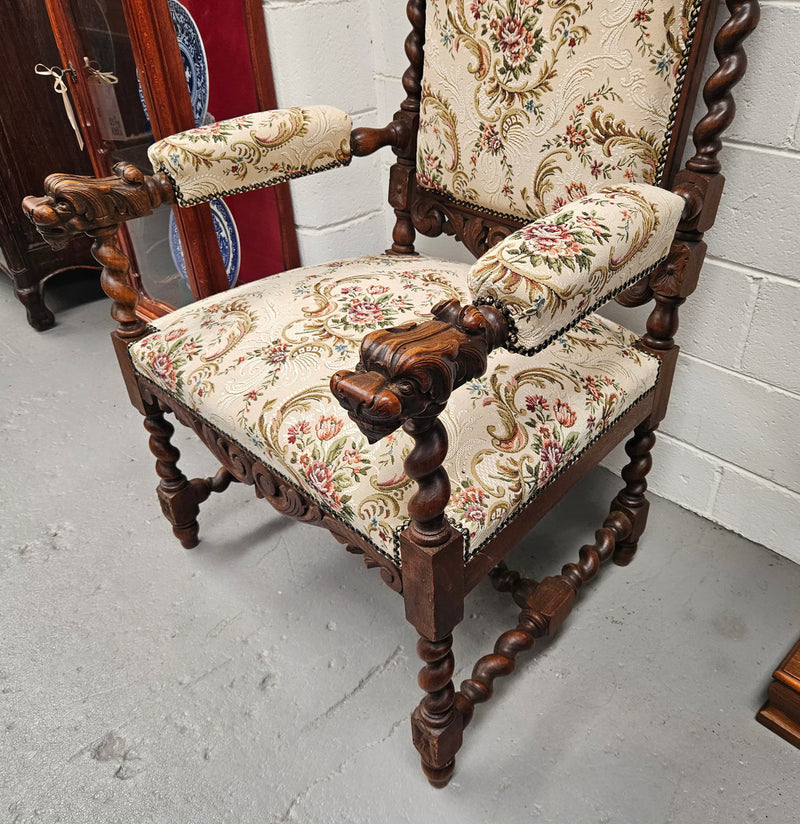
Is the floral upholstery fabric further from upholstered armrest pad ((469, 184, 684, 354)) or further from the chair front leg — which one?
the chair front leg

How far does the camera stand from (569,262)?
73 centimetres

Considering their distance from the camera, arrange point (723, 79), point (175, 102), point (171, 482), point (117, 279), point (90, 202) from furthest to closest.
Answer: point (175, 102) → point (171, 482) → point (117, 279) → point (90, 202) → point (723, 79)

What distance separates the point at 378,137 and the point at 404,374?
0.80 metres

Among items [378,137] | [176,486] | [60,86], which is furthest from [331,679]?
[60,86]

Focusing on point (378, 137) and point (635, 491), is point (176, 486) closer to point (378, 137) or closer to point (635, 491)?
point (378, 137)

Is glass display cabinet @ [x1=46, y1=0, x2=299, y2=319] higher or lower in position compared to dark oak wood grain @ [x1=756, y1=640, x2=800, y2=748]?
higher

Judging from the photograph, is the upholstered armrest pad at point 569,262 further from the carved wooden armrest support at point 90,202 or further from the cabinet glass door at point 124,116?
the cabinet glass door at point 124,116

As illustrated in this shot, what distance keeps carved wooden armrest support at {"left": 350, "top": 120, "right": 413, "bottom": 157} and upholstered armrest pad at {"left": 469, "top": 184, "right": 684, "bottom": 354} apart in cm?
52

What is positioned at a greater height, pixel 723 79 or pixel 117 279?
pixel 723 79

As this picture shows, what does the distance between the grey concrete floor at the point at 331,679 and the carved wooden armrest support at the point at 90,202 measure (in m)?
0.74

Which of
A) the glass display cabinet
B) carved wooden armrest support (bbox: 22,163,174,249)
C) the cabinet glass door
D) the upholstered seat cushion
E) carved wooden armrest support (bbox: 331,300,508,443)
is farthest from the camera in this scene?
the cabinet glass door

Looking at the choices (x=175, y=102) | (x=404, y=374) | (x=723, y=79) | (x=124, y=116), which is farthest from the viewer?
(x=124, y=116)

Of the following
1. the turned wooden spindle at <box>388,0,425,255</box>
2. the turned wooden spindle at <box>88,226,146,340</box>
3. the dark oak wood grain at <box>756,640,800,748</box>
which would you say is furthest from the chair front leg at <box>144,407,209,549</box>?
the dark oak wood grain at <box>756,640,800,748</box>

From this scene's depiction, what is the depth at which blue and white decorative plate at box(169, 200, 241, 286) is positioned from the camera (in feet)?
5.98
